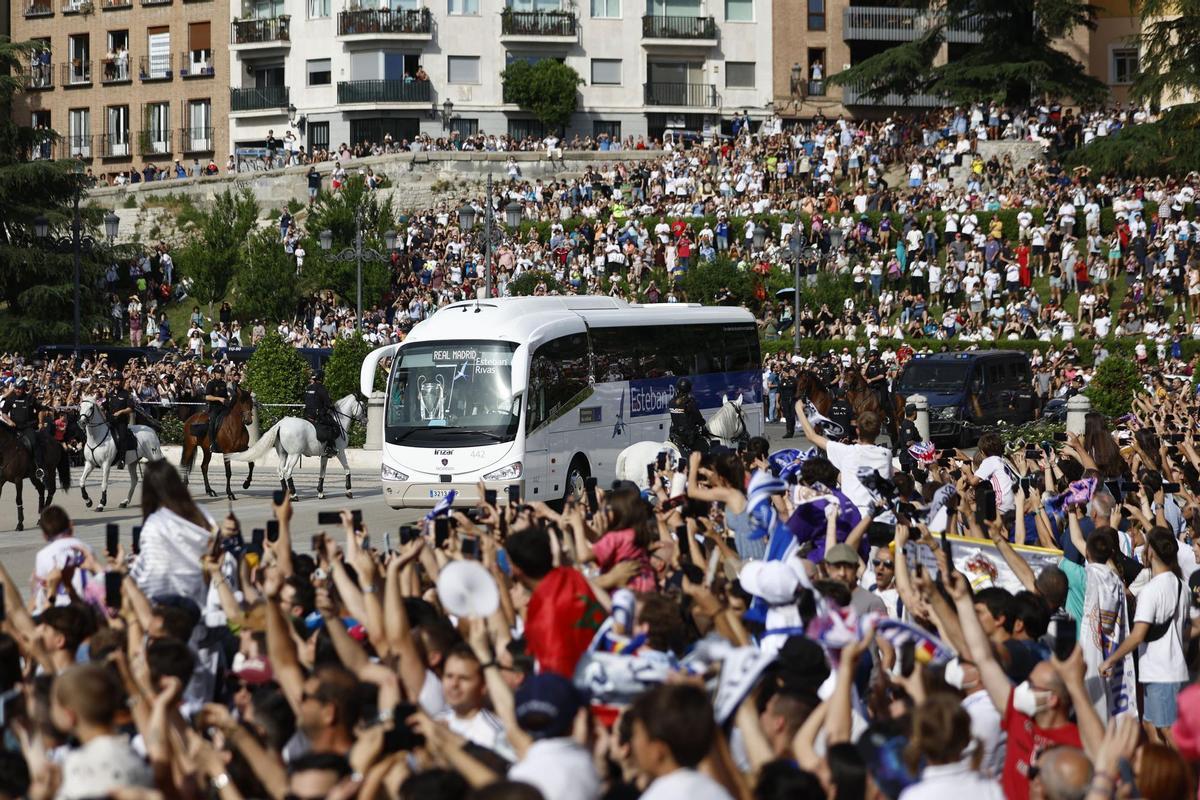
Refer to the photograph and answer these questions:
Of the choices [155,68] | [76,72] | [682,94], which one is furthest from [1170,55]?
[76,72]

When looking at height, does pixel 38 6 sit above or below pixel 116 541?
above

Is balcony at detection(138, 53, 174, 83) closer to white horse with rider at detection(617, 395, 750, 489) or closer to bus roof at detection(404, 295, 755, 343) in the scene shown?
white horse with rider at detection(617, 395, 750, 489)

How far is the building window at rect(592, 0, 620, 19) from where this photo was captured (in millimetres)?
73312

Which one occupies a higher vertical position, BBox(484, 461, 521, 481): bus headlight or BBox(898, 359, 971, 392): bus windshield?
BBox(898, 359, 971, 392): bus windshield

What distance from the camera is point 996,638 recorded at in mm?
8578

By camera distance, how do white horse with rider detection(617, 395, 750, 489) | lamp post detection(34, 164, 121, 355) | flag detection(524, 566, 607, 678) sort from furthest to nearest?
lamp post detection(34, 164, 121, 355) < white horse with rider detection(617, 395, 750, 489) < flag detection(524, 566, 607, 678)

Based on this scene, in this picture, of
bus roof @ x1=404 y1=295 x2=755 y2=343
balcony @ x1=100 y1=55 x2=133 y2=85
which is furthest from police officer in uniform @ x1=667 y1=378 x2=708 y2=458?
balcony @ x1=100 y1=55 x2=133 y2=85

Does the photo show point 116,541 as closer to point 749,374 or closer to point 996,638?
point 996,638

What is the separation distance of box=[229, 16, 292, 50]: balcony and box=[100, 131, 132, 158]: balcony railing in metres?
6.30

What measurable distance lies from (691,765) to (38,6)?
77.7 metres

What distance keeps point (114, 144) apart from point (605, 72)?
66.7ft

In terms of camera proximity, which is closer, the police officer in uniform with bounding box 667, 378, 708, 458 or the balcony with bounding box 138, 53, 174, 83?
the police officer in uniform with bounding box 667, 378, 708, 458

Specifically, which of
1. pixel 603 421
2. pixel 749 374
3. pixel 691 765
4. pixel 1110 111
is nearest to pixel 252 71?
pixel 1110 111

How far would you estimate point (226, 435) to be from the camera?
27859mm
